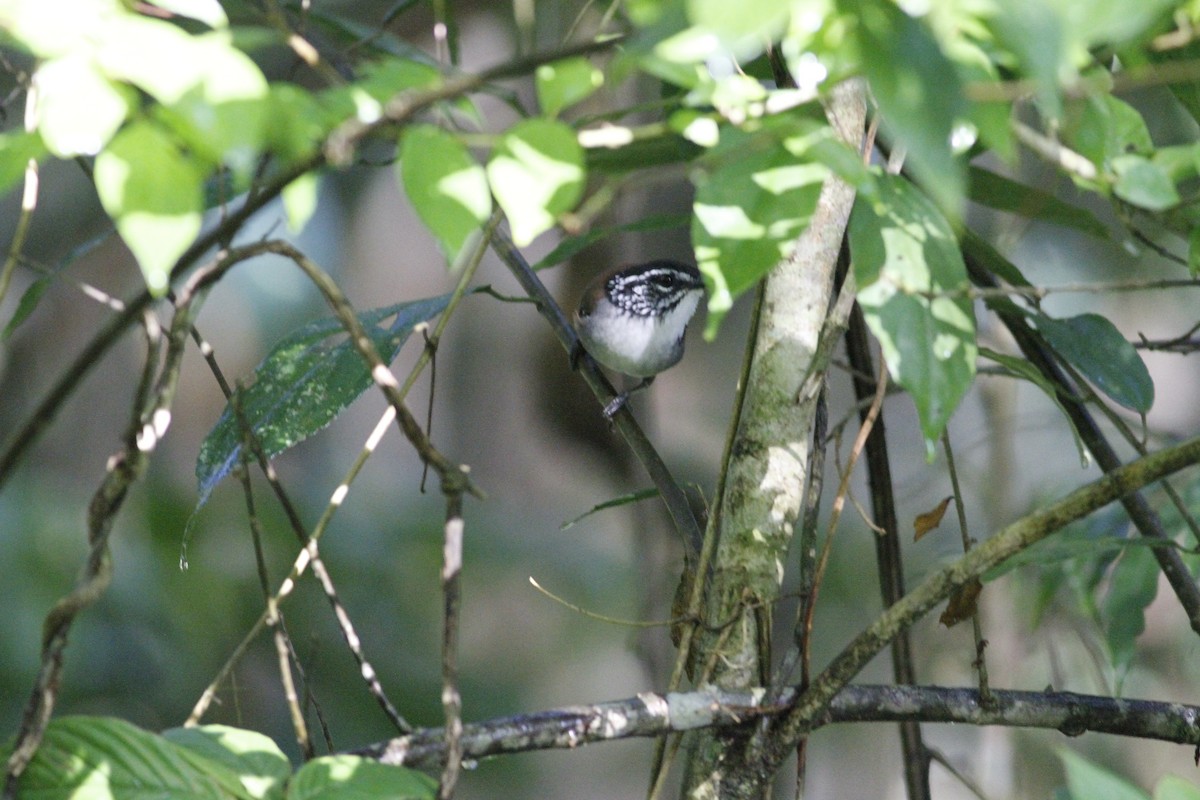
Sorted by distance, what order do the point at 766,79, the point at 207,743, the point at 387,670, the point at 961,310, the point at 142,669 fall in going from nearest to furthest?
the point at 207,743 → the point at 961,310 → the point at 766,79 → the point at 142,669 → the point at 387,670

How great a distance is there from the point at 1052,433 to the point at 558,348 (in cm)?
246

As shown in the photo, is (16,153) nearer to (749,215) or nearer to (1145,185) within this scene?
(749,215)

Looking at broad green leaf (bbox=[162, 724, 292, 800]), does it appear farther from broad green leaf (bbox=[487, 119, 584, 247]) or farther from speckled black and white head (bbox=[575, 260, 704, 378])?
speckled black and white head (bbox=[575, 260, 704, 378])

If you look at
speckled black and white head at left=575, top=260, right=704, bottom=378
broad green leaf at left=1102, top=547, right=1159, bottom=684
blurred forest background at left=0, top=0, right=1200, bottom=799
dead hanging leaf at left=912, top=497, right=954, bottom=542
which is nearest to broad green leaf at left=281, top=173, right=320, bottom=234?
dead hanging leaf at left=912, top=497, right=954, bottom=542

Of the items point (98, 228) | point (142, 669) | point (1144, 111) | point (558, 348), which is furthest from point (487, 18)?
point (142, 669)

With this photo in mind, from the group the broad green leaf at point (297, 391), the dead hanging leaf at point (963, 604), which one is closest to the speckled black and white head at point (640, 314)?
the broad green leaf at point (297, 391)

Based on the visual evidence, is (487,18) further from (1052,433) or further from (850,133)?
(850,133)

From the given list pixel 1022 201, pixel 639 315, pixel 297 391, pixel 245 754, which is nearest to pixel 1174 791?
pixel 245 754

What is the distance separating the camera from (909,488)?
486 centimetres

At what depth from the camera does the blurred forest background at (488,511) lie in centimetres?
445

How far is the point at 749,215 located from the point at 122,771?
0.73 meters

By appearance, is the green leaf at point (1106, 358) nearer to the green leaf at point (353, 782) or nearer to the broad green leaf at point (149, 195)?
the green leaf at point (353, 782)

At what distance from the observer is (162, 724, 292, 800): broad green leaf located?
94 cm

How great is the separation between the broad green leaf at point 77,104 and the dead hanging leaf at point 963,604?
1084mm
